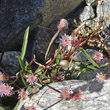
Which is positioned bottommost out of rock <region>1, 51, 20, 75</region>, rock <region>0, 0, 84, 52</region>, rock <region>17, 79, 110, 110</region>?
rock <region>17, 79, 110, 110</region>

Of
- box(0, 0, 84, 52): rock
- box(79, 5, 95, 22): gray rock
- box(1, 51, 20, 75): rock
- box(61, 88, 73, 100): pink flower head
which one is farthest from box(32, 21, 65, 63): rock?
box(61, 88, 73, 100): pink flower head

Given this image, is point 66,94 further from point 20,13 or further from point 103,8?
point 103,8

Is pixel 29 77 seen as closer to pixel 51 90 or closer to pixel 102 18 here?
pixel 51 90

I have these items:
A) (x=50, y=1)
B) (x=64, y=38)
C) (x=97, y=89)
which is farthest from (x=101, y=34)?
(x=97, y=89)

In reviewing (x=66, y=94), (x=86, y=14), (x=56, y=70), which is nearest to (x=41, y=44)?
(x=56, y=70)

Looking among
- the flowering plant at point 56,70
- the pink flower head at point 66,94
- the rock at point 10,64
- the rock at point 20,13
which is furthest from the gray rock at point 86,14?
the pink flower head at point 66,94

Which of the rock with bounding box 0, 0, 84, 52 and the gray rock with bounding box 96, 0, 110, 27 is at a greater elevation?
the rock with bounding box 0, 0, 84, 52

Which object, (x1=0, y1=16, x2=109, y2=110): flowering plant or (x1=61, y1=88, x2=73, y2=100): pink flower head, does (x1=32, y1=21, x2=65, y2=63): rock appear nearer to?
(x1=0, y1=16, x2=109, y2=110): flowering plant

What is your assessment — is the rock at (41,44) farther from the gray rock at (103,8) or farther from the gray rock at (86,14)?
the gray rock at (103,8)
